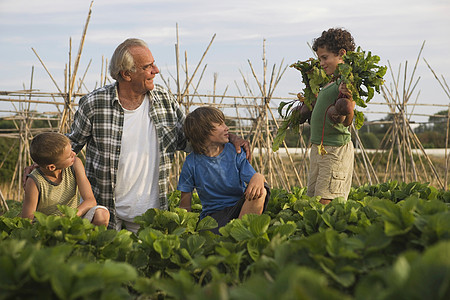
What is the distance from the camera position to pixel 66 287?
1.36 metres

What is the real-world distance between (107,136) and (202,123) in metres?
0.74

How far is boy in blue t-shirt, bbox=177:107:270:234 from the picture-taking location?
3.28 meters

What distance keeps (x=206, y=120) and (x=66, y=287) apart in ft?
6.60

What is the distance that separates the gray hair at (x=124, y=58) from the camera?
3402mm

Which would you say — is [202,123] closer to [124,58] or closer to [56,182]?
[124,58]

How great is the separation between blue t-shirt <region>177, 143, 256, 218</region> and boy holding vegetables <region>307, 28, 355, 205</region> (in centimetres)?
69

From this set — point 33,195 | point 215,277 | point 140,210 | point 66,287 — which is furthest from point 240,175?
point 66,287

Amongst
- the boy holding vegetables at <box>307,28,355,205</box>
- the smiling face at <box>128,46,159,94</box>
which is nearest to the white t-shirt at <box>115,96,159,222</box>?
the smiling face at <box>128,46,159,94</box>

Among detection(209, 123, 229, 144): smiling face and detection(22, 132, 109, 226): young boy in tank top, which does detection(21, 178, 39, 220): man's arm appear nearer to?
detection(22, 132, 109, 226): young boy in tank top

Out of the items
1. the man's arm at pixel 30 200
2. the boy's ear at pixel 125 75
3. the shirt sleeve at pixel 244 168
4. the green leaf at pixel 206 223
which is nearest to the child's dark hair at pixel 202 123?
the shirt sleeve at pixel 244 168

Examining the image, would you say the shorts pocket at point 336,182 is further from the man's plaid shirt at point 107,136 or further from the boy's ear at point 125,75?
the boy's ear at point 125,75

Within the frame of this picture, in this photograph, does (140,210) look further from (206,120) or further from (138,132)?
(206,120)

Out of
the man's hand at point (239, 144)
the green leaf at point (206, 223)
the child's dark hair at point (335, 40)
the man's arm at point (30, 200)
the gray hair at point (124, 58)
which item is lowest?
the green leaf at point (206, 223)

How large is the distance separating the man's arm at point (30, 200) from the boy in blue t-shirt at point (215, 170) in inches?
37.9
